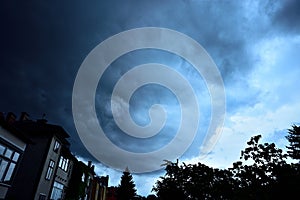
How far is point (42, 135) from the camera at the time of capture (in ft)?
93.4

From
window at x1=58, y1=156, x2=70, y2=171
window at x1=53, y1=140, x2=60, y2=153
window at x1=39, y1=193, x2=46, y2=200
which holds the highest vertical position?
window at x1=53, y1=140, x2=60, y2=153

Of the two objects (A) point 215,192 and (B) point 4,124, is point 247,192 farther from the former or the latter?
(B) point 4,124

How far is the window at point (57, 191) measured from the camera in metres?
30.0

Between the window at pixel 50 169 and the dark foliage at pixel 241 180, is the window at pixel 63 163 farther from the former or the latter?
the dark foliage at pixel 241 180

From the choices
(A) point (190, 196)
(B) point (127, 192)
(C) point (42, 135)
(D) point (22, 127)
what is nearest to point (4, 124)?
(C) point (42, 135)

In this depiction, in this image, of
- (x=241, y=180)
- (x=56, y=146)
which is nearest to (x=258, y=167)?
(x=241, y=180)

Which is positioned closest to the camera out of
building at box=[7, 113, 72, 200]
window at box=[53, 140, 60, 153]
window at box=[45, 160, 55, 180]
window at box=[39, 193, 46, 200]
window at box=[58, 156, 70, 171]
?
building at box=[7, 113, 72, 200]

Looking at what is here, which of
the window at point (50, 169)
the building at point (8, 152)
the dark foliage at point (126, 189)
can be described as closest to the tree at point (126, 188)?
the dark foliage at point (126, 189)

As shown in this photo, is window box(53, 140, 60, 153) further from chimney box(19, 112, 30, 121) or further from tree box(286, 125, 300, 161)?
tree box(286, 125, 300, 161)

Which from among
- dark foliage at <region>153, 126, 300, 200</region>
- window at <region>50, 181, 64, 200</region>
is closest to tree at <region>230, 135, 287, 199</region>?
dark foliage at <region>153, 126, 300, 200</region>

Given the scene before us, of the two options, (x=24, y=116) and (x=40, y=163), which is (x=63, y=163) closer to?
(x=40, y=163)

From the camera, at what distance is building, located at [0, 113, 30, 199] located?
1545 cm

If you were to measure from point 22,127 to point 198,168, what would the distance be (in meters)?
33.0

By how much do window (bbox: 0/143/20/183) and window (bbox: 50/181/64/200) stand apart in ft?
49.7
